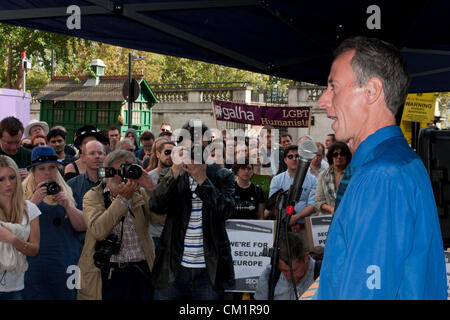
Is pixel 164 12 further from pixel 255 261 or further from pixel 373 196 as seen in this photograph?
pixel 255 261

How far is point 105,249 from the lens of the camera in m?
4.88

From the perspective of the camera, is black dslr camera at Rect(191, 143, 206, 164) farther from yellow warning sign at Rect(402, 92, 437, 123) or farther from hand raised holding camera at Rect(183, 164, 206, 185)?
yellow warning sign at Rect(402, 92, 437, 123)

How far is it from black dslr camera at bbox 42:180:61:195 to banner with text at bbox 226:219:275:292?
2.29m

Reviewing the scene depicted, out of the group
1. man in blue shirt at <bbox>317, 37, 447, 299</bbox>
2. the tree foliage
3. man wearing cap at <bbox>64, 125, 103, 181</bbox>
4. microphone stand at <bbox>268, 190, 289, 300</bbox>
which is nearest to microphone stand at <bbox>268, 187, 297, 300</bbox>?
microphone stand at <bbox>268, 190, 289, 300</bbox>

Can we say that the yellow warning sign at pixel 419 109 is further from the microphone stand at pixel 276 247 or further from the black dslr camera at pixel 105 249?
the microphone stand at pixel 276 247

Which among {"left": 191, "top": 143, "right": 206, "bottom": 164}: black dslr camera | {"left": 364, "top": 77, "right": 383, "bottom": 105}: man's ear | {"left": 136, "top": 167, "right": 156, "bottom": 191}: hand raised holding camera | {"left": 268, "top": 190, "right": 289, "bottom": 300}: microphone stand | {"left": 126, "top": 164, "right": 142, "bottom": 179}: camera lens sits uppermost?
{"left": 364, "top": 77, "right": 383, "bottom": 105}: man's ear

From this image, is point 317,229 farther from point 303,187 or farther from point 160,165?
point 160,165

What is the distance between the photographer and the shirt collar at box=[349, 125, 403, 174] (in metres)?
1.65

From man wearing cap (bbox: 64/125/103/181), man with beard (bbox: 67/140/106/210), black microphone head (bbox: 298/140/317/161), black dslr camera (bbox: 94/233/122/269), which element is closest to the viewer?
black microphone head (bbox: 298/140/317/161)

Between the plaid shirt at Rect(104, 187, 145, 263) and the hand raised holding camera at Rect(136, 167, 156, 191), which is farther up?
the hand raised holding camera at Rect(136, 167, 156, 191)

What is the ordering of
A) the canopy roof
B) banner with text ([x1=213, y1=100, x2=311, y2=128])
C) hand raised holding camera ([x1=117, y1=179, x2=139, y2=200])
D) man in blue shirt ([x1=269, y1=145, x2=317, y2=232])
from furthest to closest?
banner with text ([x1=213, y1=100, x2=311, y2=128]) < man in blue shirt ([x1=269, y1=145, x2=317, y2=232]) < hand raised holding camera ([x1=117, y1=179, x2=139, y2=200]) < the canopy roof

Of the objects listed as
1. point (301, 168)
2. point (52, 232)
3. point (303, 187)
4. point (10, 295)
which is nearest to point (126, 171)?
point (52, 232)

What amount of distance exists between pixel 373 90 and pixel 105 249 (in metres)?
3.67

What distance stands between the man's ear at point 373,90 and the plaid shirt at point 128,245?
3.61 meters
